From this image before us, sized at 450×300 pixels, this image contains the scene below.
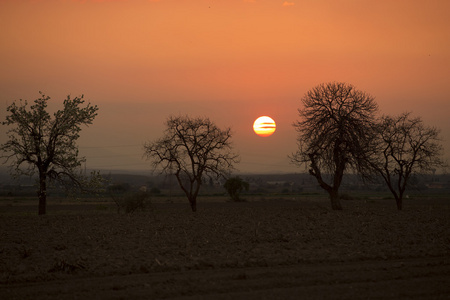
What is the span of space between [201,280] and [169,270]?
216 cm

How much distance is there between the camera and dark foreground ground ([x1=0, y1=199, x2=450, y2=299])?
13531 millimetres

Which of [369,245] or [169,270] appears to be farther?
[369,245]

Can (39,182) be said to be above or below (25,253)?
above

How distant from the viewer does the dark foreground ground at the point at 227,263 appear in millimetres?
13531

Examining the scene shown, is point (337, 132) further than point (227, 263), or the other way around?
point (337, 132)

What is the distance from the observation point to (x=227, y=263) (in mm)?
17234

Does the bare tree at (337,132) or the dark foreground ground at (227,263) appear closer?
the dark foreground ground at (227,263)

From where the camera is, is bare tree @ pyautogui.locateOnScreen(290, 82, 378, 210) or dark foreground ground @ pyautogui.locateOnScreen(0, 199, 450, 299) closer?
dark foreground ground @ pyautogui.locateOnScreen(0, 199, 450, 299)

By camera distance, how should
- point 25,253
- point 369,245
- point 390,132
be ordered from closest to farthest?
point 25,253 → point 369,245 → point 390,132

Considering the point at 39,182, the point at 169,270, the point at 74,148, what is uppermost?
the point at 74,148

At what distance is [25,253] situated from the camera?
746 inches

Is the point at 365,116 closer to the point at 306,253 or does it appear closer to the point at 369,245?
the point at 369,245

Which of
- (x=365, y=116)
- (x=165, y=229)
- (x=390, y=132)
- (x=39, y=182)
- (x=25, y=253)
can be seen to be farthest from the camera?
(x=390, y=132)

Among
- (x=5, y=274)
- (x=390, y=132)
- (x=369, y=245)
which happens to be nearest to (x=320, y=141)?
(x=390, y=132)
